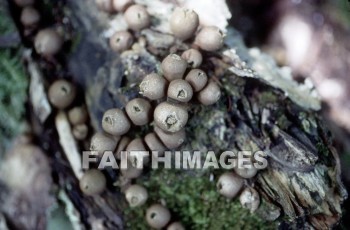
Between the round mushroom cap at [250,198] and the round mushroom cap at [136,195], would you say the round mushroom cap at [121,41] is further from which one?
the round mushroom cap at [250,198]

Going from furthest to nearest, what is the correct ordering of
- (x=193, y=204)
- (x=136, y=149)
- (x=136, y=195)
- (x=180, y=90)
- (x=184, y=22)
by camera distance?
(x=193, y=204) → (x=136, y=195) → (x=184, y=22) → (x=136, y=149) → (x=180, y=90)

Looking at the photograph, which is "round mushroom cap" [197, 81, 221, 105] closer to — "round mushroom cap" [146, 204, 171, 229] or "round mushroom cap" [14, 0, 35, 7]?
"round mushroom cap" [146, 204, 171, 229]

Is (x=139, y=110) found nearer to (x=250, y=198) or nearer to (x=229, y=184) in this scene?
(x=229, y=184)

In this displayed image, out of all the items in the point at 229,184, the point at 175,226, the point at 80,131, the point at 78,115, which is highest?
the point at 229,184

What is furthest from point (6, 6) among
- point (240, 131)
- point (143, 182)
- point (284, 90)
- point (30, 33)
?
point (284, 90)

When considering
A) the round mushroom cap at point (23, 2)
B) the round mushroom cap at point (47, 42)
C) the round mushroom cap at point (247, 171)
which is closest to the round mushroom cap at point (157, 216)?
the round mushroom cap at point (247, 171)

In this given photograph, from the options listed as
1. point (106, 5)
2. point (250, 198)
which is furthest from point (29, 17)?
point (250, 198)

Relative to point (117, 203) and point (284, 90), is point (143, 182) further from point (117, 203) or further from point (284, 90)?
point (284, 90)
